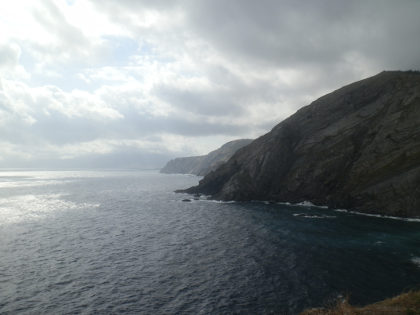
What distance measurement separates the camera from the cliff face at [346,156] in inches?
2894

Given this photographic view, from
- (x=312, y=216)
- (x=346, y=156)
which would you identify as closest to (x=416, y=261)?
Answer: (x=312, y=216)

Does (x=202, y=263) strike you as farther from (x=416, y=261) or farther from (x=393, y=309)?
(x=416, y=261)

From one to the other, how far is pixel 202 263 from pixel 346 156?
70888 mm

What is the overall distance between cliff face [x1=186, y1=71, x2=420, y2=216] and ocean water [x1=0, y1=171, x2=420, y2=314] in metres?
12.7

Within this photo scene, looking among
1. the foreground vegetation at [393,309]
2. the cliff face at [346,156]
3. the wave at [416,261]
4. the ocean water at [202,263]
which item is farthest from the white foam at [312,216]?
the foreground vegetation at [393,309]

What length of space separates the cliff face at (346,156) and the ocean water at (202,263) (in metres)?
12.7

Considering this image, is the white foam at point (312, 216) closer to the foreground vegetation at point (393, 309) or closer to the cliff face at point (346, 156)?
the cliff face at point (346, 156)

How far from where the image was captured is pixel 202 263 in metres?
40.0

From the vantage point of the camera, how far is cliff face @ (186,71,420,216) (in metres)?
73.5

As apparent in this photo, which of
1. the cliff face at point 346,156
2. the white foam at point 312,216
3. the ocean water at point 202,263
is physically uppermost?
the cliff face at point 346,156

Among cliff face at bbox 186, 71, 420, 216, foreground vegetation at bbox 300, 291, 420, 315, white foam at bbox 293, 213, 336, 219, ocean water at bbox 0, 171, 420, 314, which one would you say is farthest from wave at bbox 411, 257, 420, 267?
cliff face at bbox 186, 71, 420, 216

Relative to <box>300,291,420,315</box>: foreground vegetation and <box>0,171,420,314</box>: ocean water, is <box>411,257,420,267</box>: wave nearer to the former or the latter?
<box>0,171,420,314</box>: ocean water

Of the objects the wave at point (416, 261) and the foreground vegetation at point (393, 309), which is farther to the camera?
the wave at point (416, 261)

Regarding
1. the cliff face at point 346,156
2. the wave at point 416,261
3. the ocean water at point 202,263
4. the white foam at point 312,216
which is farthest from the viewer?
the cliff face at point 346,156
